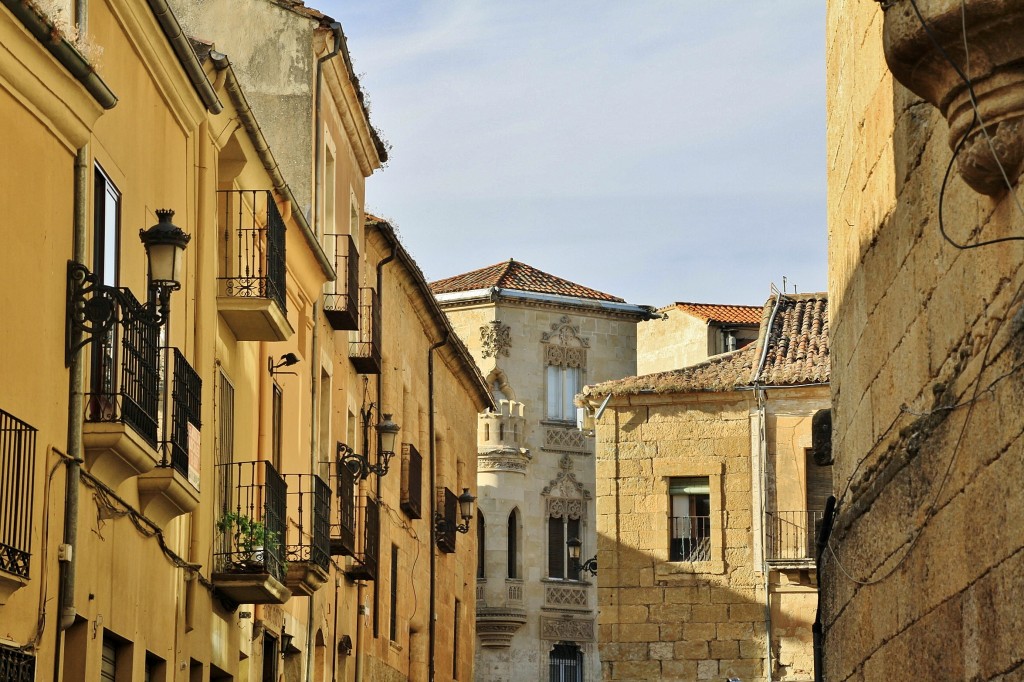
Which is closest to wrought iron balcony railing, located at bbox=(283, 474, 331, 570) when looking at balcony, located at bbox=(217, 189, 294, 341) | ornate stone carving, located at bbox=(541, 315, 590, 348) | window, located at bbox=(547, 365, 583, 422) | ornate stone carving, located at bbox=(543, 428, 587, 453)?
balcony, located at bbox=(217, 189, 294, 341)

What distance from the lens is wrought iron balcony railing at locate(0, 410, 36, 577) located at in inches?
353

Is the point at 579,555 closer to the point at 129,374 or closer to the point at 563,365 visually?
the point at 563,365

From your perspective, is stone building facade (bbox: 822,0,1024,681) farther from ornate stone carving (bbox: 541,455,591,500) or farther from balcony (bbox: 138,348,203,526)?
ornate stone carving (bbox: 541,455,591,500)

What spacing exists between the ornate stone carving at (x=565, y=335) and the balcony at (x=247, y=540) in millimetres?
33376

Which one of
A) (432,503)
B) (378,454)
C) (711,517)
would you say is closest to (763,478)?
(711,517)

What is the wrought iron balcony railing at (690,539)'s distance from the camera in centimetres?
2905

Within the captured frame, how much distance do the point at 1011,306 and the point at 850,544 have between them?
12.5 ft

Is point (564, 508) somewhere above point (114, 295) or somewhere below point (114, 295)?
above

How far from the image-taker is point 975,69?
671 centimetres

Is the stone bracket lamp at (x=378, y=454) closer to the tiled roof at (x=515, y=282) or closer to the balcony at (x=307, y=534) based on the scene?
the balcony at (x=307, y=534)

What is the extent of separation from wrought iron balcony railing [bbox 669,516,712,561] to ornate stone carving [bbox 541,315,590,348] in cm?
2019

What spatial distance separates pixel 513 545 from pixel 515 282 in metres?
7.12

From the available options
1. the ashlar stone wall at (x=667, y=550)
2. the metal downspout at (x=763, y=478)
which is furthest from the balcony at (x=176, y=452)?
the metal downspout at (x=763, y=478)

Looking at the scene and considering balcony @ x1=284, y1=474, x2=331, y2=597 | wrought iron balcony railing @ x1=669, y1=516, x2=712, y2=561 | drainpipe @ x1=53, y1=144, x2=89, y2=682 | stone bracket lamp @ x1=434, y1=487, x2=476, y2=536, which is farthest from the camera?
stone bracket lamp @ x1=434, y1=487, x2=476, y2=536
